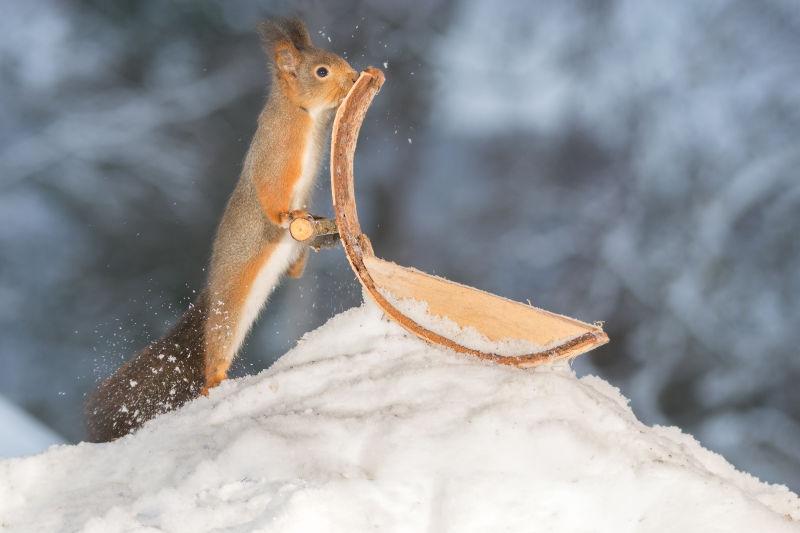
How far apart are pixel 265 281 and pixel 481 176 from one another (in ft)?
2.57

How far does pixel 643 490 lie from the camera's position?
1021mm

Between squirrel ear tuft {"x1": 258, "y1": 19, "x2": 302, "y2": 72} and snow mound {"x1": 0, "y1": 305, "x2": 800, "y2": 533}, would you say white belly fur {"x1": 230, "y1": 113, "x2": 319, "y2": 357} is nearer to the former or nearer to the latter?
squirrel ear tuft {"x1": 258, "y1": 19, "x2": 302, "y2": 72}

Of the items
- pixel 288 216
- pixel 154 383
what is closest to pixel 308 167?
pixel 288 216

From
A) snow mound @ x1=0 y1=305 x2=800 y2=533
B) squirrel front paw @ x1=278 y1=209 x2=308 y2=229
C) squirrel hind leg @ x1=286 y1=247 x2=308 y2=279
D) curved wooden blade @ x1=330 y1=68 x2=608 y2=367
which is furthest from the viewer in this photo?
squirrel hind leg @ x1=286 y1=247 x2=308 y2=279

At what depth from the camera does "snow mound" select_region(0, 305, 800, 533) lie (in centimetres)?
98

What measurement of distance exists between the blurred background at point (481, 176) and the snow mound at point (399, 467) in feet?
2.24

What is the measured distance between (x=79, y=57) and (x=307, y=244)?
34.1 inches

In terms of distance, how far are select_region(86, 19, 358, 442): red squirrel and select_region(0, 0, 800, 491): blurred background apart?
335mm

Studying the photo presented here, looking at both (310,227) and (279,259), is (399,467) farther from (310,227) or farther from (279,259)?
(279,259)

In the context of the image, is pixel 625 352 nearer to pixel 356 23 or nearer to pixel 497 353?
pixel 497 353

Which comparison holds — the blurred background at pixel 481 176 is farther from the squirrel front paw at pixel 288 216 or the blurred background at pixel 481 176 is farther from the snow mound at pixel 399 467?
the snow mound at pixel 399 467

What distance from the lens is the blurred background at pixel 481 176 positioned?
1.97 meters

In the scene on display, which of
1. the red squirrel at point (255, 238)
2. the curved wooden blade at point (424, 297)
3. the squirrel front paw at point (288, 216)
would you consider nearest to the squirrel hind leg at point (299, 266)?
the red squirrel at point (255, 238)

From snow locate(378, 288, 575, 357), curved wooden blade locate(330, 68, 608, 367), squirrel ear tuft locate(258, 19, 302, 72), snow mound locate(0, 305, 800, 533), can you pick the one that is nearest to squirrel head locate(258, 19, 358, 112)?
squirrel ear tuft locate(258, 19, 302, 72)
